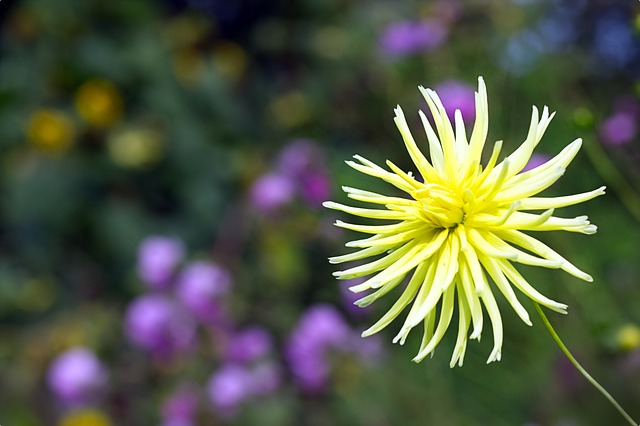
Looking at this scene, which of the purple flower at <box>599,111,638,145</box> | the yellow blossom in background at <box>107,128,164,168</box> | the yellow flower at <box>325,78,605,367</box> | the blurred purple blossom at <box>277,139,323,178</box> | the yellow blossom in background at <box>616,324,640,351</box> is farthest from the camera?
the yellow blossom in background at <box>107,128,164,168</box>

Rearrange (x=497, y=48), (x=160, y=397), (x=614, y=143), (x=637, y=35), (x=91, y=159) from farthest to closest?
(x=91, y=159)
(x=497, y=48)
(x=160, y=397)
(x=614, y=143)
(x=637, y=35)

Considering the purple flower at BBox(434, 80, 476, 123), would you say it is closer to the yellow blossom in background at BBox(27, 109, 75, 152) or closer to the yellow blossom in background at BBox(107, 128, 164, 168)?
the yellow blossom in background at BBox(107, 128, 164, 168)

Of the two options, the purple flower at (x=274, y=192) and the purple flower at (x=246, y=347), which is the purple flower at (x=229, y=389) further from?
the purple flower at (x=274, y=192)

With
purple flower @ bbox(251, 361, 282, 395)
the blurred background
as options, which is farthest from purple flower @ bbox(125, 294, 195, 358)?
purple flower @ bbox(251, 361, 282, 395)

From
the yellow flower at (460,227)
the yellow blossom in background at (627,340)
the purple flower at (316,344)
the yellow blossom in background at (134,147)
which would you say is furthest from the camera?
the yellow blossom in background at (134,147)

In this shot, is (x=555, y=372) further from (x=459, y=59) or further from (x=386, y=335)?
(x=459, y=59)

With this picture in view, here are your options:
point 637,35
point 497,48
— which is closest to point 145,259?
point 497,48

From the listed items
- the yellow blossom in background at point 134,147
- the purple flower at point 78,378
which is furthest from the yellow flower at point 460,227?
the yellow blossom in background at point 134,147
